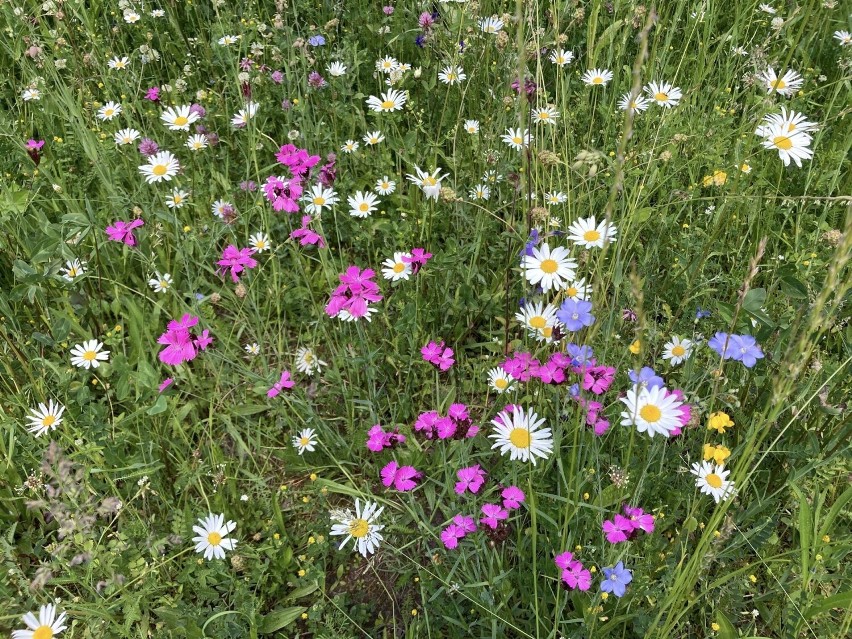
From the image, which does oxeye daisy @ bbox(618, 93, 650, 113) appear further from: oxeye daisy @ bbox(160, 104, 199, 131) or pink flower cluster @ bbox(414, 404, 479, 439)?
oxeye daisy @ bbox(160, 104, 199, 131)

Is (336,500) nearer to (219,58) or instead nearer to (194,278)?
(194,278)

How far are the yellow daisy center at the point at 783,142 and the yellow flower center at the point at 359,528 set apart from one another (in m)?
1.62

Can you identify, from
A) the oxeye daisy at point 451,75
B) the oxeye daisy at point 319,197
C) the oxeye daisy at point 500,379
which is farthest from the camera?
the oxeye daisy at point 451,75

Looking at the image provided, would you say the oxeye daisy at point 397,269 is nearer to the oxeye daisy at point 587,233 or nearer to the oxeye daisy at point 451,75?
the oxeye daisy at point 587,233

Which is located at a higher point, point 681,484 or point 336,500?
point 681,484

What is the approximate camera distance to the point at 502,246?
225 centimetres

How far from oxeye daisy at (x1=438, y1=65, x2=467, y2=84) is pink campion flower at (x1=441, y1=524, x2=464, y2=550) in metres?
1.74

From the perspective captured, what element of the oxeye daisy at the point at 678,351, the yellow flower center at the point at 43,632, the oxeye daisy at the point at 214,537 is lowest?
the oxeye daisy at the point at 214,537

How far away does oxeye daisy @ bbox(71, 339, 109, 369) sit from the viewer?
2051 millimetres

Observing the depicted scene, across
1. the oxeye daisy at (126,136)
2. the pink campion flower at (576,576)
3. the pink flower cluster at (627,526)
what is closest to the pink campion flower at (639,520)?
the pink flower cluster at (627,526)

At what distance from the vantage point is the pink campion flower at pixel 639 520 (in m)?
1.42

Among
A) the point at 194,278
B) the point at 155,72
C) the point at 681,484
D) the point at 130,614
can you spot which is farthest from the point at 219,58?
the point at 681,484

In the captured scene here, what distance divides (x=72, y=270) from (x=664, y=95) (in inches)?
91.4

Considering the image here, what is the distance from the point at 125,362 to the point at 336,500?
79cm
